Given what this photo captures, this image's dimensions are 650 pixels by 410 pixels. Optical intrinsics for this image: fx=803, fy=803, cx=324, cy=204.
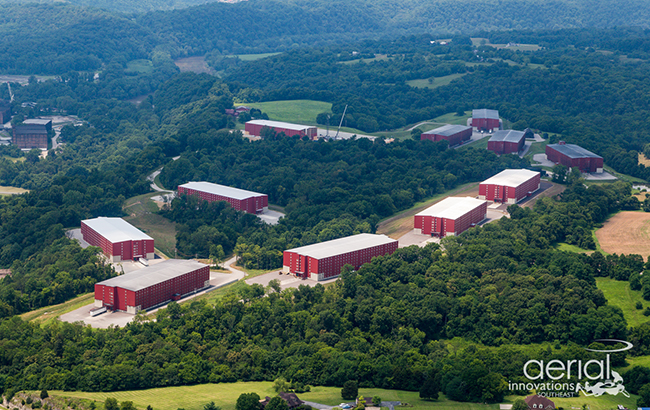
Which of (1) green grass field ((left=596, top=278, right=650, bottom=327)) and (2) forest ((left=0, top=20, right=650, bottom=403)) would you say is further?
(1) green grass field ((left=596, top=278, right=650, bottom=327))

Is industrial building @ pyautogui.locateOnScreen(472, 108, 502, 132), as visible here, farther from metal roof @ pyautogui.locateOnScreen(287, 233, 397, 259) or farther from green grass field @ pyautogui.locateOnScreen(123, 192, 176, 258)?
metal roof @ pyautogui.locateOnScreen(287, 233, 397, 259)

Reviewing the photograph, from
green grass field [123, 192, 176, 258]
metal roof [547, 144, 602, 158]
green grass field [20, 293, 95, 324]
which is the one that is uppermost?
metal roof [547, 144, 602, 158]

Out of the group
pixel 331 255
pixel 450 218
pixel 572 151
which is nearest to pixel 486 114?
pixel 572 151

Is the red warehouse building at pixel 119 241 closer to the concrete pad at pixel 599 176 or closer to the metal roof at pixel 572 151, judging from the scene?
the concrete pad at pixel 599 176

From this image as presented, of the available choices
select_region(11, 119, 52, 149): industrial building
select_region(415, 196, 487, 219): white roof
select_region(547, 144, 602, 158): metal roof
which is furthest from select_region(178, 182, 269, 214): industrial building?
select_region(11, 119, 52, 149): industrial building

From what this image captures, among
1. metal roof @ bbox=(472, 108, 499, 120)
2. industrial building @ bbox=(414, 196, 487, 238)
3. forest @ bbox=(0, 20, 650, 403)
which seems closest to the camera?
forest @ bbox=(0, 20, 650, 403)

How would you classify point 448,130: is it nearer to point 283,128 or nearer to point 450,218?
point 283,128

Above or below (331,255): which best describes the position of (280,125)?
above

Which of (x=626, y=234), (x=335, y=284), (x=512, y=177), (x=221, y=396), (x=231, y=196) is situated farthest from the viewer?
(x=512, y=177)
